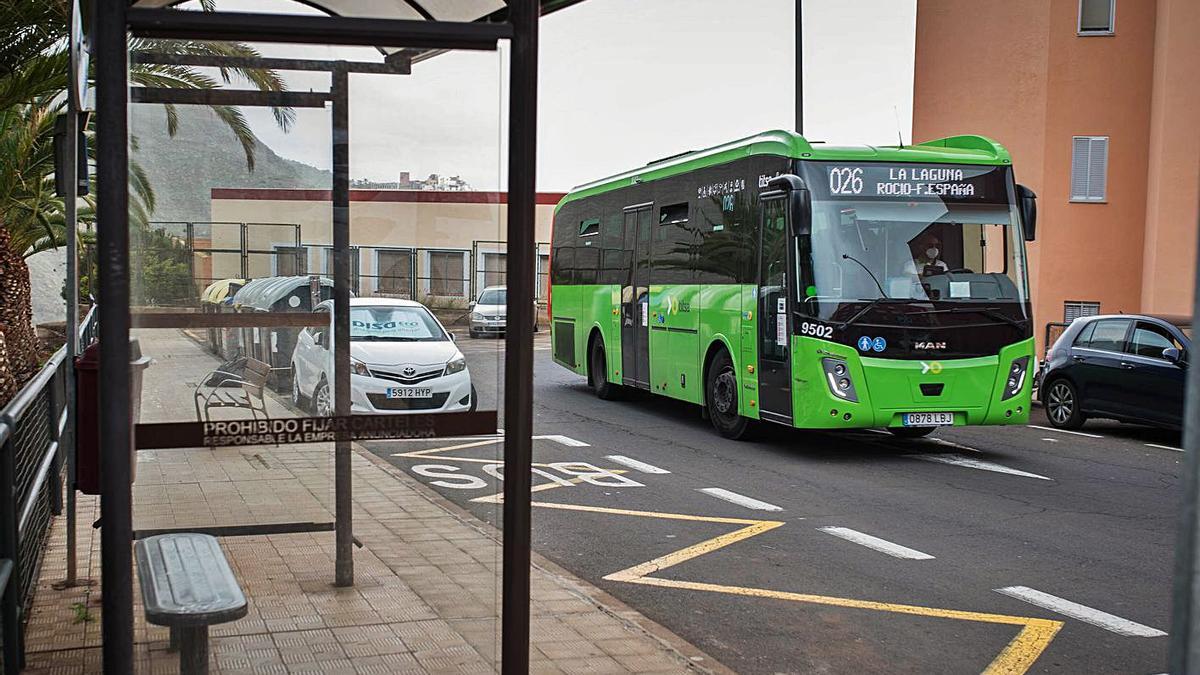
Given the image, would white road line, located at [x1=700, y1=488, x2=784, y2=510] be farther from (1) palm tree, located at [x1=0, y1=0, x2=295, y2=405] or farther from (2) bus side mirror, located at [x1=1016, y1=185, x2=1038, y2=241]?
(1) palm tree, located at [x1=0, y1=0, x2=295, y2=405]

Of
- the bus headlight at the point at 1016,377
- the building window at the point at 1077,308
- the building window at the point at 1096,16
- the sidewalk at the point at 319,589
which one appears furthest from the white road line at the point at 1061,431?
the building window at the point at 1096,16

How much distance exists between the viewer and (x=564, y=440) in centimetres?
1411

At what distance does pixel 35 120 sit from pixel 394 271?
13.1 metres

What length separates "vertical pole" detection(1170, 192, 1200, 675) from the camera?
7.59 feet

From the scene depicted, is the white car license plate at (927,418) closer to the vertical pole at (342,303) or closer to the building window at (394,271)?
the vertical pole at (342,303)

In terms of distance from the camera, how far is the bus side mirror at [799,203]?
39.2 feet

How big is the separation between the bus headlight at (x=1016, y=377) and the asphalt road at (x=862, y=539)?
2.45ft

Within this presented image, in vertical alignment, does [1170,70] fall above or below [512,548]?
above

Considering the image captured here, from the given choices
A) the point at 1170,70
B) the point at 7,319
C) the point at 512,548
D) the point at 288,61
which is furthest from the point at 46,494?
the point at 1170,70

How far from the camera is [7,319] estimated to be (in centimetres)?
1401

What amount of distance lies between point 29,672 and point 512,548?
88.4 inches

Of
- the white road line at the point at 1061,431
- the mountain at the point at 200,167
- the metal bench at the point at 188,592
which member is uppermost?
the mountain at the point at 200,167

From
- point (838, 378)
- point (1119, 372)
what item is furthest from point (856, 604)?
point (1119, 372)

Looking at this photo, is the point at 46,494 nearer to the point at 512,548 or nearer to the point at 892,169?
the point at 512,548
